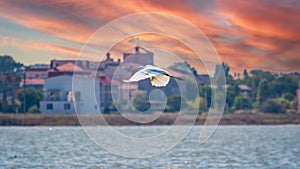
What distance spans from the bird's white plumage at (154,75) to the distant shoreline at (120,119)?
62.5m

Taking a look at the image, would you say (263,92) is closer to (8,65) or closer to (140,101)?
(140,101)

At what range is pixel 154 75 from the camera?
17.7 metres

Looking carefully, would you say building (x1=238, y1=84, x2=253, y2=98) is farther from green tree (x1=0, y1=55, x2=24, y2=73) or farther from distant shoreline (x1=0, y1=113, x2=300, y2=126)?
green tree (x1=0, y1=55, x2=24, y2=73)

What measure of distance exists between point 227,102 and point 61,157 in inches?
2437

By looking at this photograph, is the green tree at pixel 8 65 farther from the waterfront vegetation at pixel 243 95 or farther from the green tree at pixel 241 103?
the green tree at pixel 241 103

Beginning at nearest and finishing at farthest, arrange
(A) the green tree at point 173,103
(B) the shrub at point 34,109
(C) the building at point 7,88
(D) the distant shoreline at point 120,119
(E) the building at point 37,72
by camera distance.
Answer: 1. (D) the distant shoreline at point 120,119
2. (A) the green tree at point 173,103
3. (B) the shrub at point 34,109
4. (C) the building at point 7,88
5. (E) the building at point 37,72

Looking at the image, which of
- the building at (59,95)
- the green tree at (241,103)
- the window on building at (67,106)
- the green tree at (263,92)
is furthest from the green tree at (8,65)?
the green tree at (263,92)

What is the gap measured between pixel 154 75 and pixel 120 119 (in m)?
74.4

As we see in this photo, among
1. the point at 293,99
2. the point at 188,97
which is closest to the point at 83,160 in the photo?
the point at 188,97

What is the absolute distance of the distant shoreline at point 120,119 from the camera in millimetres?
88625

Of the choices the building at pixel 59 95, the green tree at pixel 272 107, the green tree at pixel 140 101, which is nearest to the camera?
the green tree at pixel 140 101

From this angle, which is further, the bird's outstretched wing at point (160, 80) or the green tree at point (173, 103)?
the green tree at point (173, 103)

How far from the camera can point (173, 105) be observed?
297 feet

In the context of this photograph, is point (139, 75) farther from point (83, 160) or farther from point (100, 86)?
point (100, 86)
